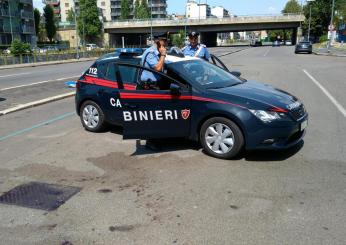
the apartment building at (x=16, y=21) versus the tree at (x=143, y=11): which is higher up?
the tree at (x=143, y=11)

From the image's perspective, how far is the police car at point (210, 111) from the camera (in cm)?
530

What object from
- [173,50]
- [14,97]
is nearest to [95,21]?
[14,97]

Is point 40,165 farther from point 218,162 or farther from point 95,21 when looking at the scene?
point 95,21

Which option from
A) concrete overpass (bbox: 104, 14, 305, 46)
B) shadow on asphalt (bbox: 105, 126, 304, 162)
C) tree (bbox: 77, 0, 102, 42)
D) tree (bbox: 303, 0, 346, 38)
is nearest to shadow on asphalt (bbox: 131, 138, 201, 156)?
shadow on asphalt (bbox: 105, 126, 304, 162)

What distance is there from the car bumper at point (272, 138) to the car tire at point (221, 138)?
0.17 metres

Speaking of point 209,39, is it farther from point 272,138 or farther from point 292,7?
point 272,138

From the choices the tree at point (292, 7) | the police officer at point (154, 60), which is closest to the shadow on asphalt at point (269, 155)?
the police officer at point (154, 60)

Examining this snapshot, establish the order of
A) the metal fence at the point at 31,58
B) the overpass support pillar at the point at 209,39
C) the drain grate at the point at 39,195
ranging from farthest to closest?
the overpass support pillar at the point at 209,39 < the metal fence at the point at 31,58 < the drain grate at the point at 39,195

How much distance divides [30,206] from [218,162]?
8.37 ft

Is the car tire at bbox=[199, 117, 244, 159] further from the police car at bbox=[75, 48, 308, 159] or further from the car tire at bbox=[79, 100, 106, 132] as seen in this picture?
the car tire at bbox=[79, 100, 106, 132]

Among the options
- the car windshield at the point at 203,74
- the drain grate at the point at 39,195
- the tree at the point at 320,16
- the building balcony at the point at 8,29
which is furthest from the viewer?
→ the tree at the point at 320,16

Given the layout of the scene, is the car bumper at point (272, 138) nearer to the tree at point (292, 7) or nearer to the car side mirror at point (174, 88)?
the car side mirror at point (174, 88)

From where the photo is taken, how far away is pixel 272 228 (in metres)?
3.63

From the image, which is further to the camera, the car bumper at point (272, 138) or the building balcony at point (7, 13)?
the building balcony at point (7, 13)
